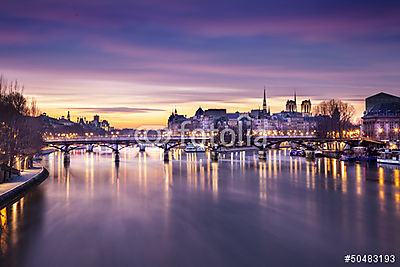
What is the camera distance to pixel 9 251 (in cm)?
1672

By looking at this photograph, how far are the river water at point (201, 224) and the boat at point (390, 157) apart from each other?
67.3 ft

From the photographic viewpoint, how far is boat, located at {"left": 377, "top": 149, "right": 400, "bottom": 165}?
55447mm

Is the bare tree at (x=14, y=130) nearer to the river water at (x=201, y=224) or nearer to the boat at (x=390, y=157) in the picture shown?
the river water at (x=201, y=224)

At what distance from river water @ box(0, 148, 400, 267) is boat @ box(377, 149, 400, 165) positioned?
20.5 metres

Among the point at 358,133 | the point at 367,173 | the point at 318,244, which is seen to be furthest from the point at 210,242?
the point at 358,133

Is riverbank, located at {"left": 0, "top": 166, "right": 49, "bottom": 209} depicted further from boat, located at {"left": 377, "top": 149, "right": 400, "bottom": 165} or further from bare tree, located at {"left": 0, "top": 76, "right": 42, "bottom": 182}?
boat, located at {"left": 377, "top": 149, "right": 400, "bottom": 165}

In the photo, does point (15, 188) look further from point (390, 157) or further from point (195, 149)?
point (195, 149)

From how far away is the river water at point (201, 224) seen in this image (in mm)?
16250

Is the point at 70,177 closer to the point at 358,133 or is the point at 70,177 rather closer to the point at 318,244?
the point at 318,244

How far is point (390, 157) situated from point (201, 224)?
4839 centimetres

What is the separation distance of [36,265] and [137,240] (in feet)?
16.5

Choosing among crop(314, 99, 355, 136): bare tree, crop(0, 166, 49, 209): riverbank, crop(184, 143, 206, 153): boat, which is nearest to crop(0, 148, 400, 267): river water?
crop(0, 166, 49, 209): riverbank

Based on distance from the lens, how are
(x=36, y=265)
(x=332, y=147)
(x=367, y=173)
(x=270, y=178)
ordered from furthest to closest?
(x=332, y=147)
(x=367, y=173)
(x=270, y=178)
(x=36, y=265)

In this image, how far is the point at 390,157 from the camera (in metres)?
58.1
